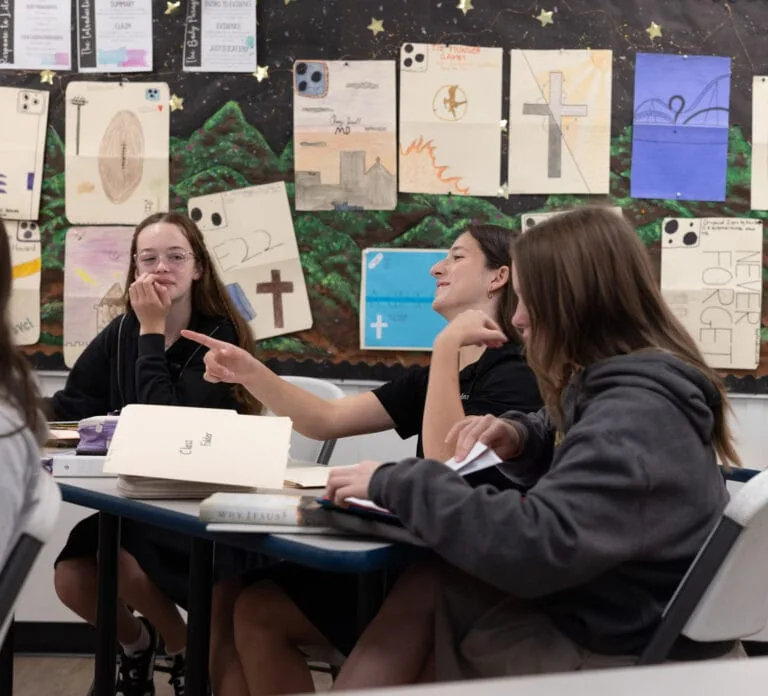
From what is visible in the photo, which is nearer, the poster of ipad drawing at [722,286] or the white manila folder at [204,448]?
the white manila folder at [204,448]

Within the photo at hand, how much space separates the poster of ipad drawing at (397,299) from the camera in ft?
9.93

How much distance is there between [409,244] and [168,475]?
1622 mm

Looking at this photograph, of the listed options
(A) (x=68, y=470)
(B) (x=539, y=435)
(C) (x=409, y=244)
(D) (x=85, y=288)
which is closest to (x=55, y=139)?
(D) (x=85, y=288)

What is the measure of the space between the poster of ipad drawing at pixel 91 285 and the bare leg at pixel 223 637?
1382 millimetres

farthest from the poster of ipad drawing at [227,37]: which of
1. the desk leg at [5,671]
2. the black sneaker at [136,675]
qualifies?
the desk leg at [5,671]

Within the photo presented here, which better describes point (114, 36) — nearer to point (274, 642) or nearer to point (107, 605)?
point (107, 605)

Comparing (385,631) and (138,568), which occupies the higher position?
(385,631)

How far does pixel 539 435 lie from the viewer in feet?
5.39

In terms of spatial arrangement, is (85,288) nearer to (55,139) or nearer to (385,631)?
(55,139)

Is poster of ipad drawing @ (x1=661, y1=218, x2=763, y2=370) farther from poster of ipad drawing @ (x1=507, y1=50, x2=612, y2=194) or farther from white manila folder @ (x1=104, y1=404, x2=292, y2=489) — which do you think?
white manila folder @ (x1=104, y1=404, x2=292, y2=489)

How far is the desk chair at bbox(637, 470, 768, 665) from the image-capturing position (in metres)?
1.18

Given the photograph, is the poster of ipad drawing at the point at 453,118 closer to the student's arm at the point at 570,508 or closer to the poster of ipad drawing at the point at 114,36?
the poster of ipad drawing at the point at 114,36

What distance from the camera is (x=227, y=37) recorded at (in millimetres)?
→ 3021

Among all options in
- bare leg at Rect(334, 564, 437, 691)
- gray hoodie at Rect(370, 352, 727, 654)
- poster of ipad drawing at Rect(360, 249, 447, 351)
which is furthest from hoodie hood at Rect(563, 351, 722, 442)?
poster of ipad drawing at Rect(360, 249, 447, 351)
